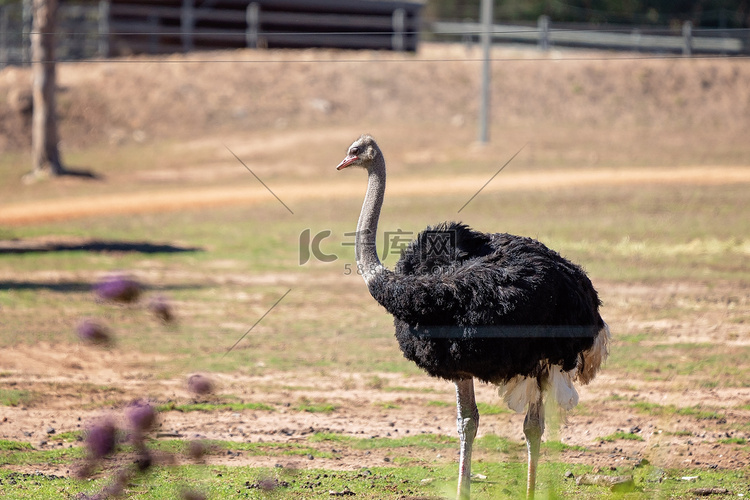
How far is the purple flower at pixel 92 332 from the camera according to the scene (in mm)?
8651

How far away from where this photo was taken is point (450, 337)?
5309mm

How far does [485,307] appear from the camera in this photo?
5289mm

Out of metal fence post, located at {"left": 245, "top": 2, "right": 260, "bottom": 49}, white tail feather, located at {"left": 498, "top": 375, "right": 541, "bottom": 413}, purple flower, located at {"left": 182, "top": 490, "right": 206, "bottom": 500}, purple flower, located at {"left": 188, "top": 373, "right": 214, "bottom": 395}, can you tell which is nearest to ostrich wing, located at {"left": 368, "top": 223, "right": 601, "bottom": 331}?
white tail feather, located at {"left": 498, "top": 375, "right": 541, "bottom": 413}

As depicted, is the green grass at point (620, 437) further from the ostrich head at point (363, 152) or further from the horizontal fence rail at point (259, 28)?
the horizontal fence rail at point (259, 28)

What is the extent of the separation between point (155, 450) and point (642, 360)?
4.62 metres

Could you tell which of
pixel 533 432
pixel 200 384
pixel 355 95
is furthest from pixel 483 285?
pixel 355 95

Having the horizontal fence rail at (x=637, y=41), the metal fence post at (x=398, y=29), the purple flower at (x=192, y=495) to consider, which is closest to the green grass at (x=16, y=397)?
the purple flower at (x=192, y=495)

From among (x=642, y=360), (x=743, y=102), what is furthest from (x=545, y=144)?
(x=642, y=360)

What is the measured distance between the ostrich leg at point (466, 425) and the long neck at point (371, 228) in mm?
885

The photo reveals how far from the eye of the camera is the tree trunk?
2020 cm

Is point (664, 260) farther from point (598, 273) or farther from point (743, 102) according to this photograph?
point (743, 102)

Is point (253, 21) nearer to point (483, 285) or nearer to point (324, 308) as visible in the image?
point (324, 308)

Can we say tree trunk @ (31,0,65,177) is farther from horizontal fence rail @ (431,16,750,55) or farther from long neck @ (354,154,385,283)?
long neck @ (354,154,385,283)

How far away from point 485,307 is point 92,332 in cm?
495
